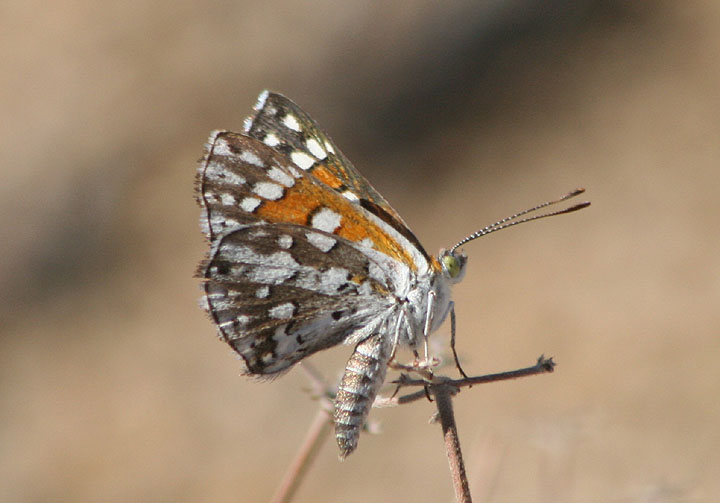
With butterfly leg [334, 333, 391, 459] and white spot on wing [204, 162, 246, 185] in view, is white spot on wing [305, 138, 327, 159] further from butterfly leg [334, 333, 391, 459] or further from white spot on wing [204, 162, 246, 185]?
butterfly leg [334, 333, 391, 459]

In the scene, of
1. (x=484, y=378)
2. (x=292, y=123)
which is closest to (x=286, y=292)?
(x=292, y=123)

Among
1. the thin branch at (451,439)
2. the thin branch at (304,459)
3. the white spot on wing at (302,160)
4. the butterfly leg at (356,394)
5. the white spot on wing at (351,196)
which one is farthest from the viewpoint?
the white spot on wing at (302,160)

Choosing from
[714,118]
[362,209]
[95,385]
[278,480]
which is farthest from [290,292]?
[714,118]

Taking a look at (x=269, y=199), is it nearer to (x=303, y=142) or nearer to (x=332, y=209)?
(x=332, y=209)

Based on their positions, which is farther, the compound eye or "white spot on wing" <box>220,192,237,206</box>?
the compound eye

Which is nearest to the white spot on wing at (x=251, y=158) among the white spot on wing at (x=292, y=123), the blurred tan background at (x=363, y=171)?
the white spot on wing at (x=292, y=123)

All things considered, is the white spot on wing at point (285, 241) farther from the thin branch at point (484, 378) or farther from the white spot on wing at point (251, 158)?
the thin branch at point (484, 378)

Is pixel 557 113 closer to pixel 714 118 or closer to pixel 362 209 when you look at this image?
pixel 714 118

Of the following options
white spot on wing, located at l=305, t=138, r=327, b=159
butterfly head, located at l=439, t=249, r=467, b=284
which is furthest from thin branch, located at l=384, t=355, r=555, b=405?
white spot on wing, located at l=305, t=138, r=327, b=159
